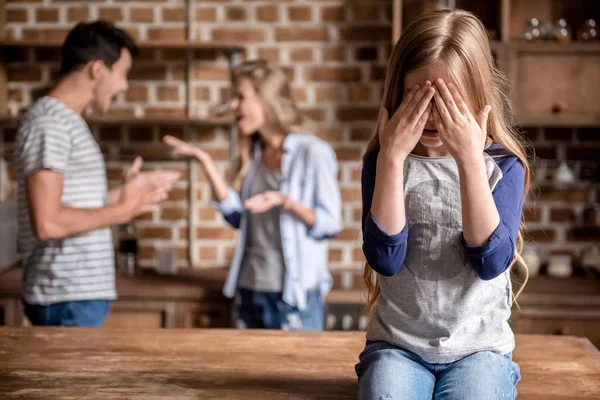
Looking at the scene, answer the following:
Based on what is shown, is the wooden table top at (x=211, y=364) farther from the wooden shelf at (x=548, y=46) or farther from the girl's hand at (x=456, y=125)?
the wooden shelf at (x=548, y=46)

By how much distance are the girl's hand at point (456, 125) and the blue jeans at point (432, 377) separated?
1.20 ft

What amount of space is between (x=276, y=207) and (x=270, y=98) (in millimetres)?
425

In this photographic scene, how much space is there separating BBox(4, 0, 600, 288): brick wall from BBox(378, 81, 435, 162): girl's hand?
2.23 meters

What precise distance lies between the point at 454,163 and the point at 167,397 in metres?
0.70

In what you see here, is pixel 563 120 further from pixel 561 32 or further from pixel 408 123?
pixel 408 123

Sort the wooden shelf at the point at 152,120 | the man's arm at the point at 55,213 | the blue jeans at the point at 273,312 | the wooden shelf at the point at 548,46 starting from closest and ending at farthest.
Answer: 1. the man's arm at the point at 55,213
2. the blue jeans at the point at 273,312
3. the wooden shelf at the point at 548,46
4. the wooden shelf at the point at 152,120

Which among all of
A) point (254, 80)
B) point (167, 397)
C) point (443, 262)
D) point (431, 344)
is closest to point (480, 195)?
point (443, 262)

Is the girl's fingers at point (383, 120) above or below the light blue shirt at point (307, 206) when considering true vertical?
above

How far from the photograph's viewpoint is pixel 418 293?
145 cm

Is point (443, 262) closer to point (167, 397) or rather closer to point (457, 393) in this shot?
point (457, 393)

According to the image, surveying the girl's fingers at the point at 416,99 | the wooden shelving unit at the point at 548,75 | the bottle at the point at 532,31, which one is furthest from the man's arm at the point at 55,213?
the bottle at the point at 532,31

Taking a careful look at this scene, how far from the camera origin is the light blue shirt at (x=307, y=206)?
2.92 m

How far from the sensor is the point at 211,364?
1750 mm

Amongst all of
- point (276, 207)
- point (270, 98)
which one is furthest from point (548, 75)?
point (276, 207)
